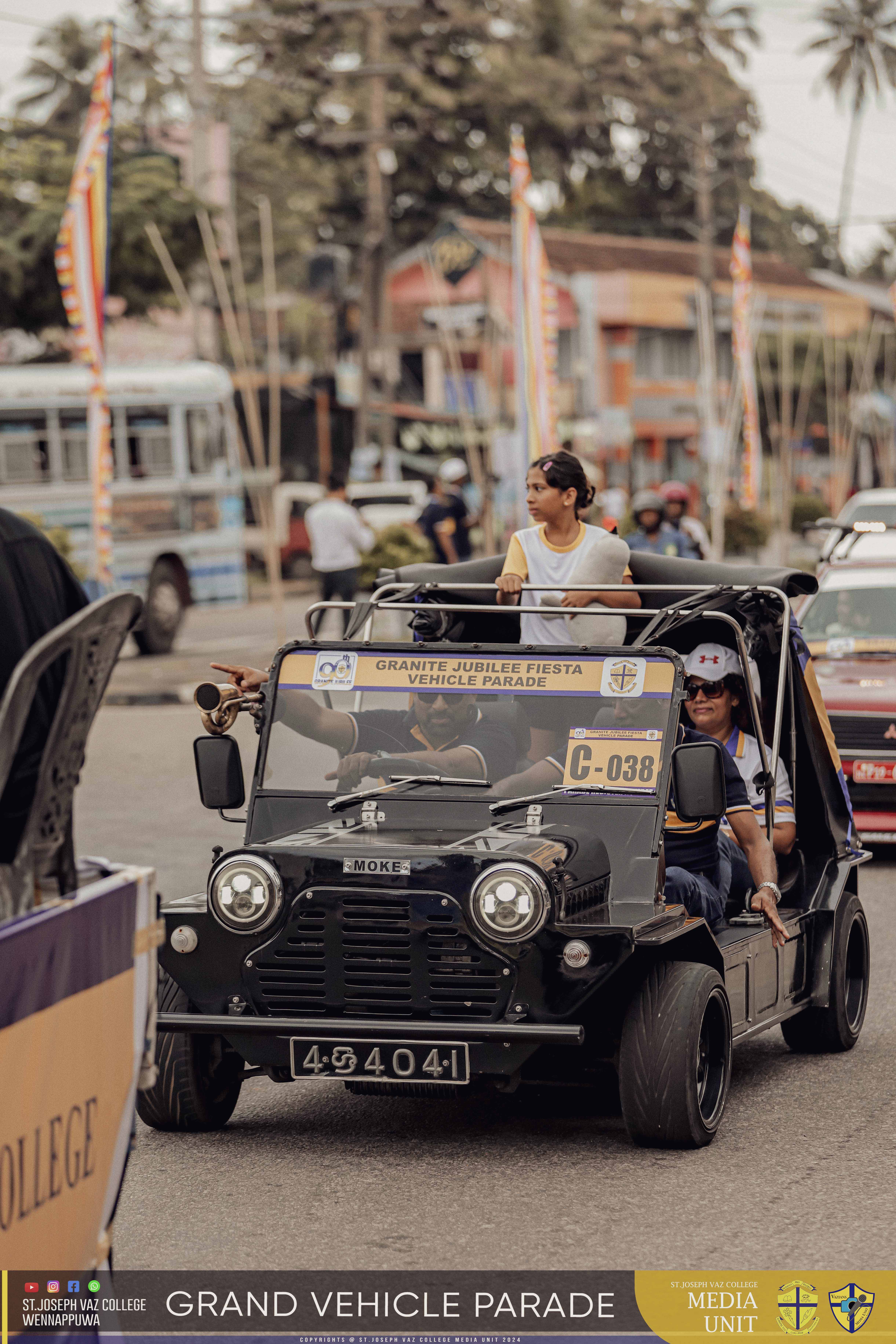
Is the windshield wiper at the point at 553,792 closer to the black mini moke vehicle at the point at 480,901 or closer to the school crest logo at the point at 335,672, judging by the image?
the black mini moke vehicle at the point at 480,901

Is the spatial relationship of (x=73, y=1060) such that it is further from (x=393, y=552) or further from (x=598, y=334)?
(x=598, y=334)

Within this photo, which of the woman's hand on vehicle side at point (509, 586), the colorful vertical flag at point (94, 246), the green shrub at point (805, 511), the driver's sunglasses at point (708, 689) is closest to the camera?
the driver's sunglasses at point (708, 689)

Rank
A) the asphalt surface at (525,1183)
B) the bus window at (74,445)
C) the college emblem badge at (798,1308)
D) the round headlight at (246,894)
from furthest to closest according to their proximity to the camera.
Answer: the bus window at (74,445) < the round headlight at (246,894) < the asphalt surface at (525,1183) < the college emblem badge at (798,1308)

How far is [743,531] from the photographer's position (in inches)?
1442

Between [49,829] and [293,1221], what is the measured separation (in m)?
2.10

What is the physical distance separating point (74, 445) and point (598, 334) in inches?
1541

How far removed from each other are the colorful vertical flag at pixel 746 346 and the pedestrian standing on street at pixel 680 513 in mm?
9663

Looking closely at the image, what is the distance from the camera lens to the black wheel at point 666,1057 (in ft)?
18.3

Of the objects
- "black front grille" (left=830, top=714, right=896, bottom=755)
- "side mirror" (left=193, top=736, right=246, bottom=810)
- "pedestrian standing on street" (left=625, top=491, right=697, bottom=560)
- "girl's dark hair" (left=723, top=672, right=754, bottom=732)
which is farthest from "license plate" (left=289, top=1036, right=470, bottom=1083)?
"pedestrian standing on street" (left=625, top=491, right=697, bottom=560)

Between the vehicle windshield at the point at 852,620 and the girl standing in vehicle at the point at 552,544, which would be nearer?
the girl standing in vehicle at the point at 552,544

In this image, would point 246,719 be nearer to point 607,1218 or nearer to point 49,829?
point 607,1218

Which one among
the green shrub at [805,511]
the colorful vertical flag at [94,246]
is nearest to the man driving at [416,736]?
the colorful vertical flag at [94,246]

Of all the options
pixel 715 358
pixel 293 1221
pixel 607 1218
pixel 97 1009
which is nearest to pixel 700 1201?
pixel 607 1218

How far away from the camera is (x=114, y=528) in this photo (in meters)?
23.9
